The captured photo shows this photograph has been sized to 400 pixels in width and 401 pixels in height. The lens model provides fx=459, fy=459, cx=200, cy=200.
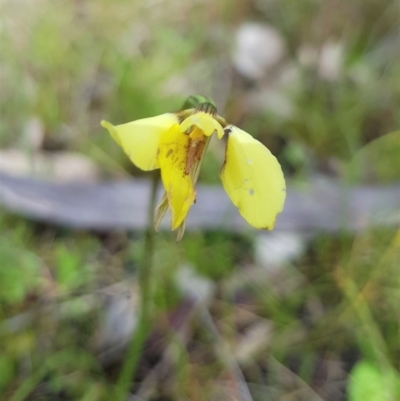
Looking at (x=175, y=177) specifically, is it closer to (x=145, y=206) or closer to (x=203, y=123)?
(x=203, y=123)

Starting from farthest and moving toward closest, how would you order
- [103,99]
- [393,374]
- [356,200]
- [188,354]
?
1. [103,99]
2. [356,200]
3. [188,354]
4. [393,374]

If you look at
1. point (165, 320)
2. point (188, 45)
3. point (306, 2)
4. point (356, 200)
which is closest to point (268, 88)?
point (188, 45)

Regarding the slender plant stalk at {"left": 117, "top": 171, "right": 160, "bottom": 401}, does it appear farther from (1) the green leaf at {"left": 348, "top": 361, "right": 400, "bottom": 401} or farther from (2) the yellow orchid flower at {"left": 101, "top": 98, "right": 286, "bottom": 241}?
(1) the green leaf at {"left": 348, "top": 361, "right": 400, "bottom": 401}

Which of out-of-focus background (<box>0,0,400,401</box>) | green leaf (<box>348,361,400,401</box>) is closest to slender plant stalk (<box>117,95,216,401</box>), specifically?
out-of-focus background (<box>0,0,400,401</box>)

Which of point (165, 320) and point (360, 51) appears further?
point (360, 51)

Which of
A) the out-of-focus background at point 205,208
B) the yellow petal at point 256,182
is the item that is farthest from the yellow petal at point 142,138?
the out-of-focus background at point 205,208

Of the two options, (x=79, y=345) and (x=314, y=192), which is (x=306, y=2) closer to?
(x=314, y=192)

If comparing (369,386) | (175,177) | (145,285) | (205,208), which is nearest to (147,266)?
(145,285)
